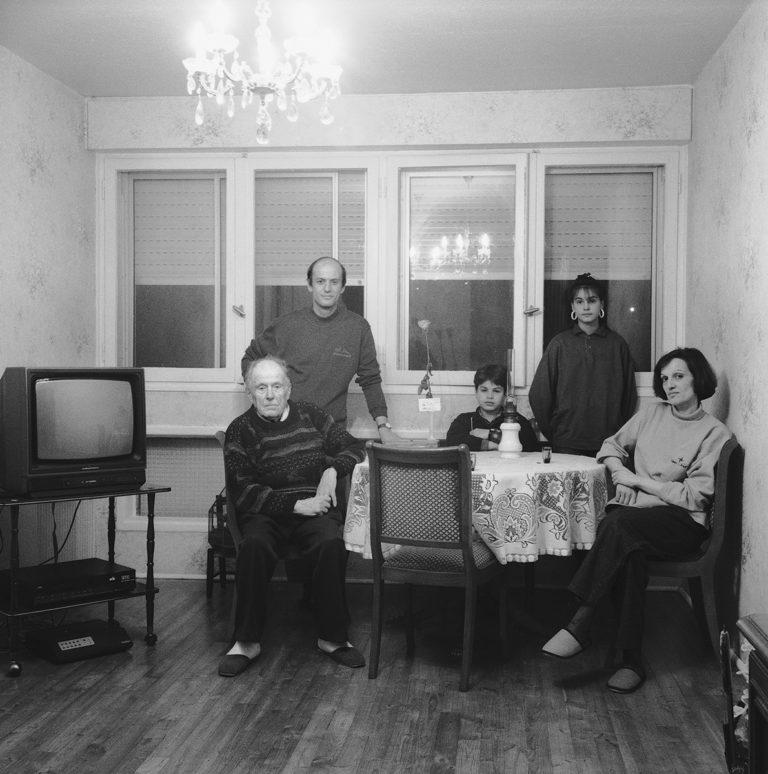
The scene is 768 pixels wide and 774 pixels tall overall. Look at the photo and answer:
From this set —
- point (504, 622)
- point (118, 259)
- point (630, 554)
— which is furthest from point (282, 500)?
point (118, 259)

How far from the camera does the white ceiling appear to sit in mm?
3379

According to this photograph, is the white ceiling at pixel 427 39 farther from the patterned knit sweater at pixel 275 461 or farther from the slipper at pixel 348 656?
the slipper at pixel 348 656

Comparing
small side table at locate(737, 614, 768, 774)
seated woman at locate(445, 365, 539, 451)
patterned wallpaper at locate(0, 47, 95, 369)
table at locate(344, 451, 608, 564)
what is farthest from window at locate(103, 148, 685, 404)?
small side table at locate(737, 614, 768, 774)

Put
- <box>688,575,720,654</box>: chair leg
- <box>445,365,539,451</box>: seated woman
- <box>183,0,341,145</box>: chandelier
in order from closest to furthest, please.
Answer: <box>183,0,341,145</box>: chandelier
<box>688,575,720,654</box>: chair leg
<box>445,365,539,451</box>: seated woman

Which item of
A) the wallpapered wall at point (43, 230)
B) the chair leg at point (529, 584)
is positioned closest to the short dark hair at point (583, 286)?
the chair leg at point (529, 584)

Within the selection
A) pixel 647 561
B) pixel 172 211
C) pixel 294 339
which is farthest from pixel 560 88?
pixel 647 561

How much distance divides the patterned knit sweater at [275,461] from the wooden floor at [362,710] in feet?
1.89

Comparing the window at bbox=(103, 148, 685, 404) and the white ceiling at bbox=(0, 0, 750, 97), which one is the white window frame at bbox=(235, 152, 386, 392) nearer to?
the window at bbox=(103, 148, 685, 404)

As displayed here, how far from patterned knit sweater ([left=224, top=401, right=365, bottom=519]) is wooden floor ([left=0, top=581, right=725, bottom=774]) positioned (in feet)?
1.89

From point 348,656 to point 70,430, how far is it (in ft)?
4.35

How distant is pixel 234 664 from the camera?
3.12m

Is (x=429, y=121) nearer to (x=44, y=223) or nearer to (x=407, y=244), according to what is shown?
(x=407, y=244)

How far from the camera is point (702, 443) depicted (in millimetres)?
3344

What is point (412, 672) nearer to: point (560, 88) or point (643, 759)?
point (643, 759)
